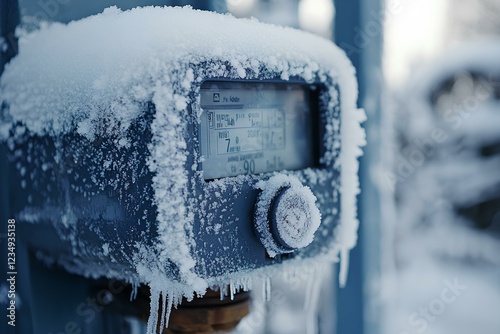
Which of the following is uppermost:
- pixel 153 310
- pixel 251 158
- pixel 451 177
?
pixel 251 158

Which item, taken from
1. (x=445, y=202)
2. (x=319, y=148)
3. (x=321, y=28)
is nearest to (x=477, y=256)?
(x=445, y=202)

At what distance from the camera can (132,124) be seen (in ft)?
1.54

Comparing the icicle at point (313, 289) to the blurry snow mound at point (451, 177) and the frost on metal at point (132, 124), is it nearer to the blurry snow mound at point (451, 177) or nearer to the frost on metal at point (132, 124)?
the frost on metal at point (132, 124)

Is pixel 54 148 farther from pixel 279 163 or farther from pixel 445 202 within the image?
pixel 445 202

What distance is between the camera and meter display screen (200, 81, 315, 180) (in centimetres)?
53

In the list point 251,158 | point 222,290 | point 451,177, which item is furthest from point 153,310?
point 451,177

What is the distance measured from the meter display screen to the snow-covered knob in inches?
1.6

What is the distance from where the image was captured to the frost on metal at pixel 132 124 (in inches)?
18.3

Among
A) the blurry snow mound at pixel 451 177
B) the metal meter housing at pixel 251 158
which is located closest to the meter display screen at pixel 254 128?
the metal meter housing at pixel 251 158

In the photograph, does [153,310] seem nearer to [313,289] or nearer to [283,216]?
[283,216]

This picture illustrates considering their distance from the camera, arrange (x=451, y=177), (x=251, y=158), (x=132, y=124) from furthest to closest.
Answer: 1. (x=451, y=177)
2. (x=251, y=158)
3. (x=132, y=124)

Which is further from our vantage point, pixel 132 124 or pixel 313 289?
pixel 313 289

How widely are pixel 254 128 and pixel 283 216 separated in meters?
0.11

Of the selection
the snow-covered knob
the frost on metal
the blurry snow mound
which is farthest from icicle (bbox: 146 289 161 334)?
the blurry snow mound
